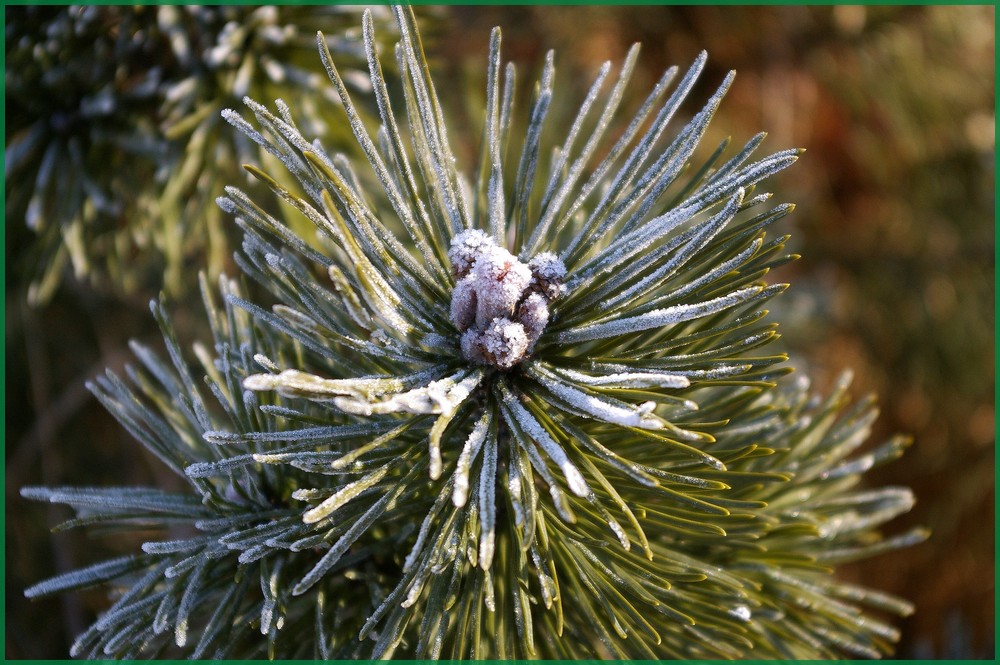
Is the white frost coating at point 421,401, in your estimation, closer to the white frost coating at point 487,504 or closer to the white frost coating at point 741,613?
the white frost coating at point 487,504

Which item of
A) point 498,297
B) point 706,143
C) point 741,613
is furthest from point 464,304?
point 706,143

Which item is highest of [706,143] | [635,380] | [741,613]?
[706,143]

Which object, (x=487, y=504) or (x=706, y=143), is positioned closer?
(x=487, y=504)

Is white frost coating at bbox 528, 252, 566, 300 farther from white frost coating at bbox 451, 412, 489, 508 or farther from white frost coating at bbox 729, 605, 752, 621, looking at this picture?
white frost coating at bbox 729, 605, 752, 621

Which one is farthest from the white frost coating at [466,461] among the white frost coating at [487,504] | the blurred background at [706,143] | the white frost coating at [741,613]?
the blurred background at [706,143]

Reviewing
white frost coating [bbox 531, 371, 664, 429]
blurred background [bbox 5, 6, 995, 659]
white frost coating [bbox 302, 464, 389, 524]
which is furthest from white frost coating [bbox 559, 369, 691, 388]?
blurred background [bbox 5, 6, 995, 659]

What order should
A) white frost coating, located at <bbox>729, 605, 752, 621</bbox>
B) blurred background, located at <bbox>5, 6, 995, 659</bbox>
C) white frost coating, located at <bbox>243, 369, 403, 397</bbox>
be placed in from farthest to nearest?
blurred background, located at <bbox>5, 6, 995, 659</bbox> < white frost coating, located at <bbox>729, 605, 752, 621</bbox> < white frost coating, located at <bbox>243, 369, 403, 397</bbox>

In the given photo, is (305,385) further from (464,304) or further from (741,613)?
(741,613)

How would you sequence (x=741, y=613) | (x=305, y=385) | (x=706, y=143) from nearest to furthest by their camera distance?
(x=305, y=385) < (x=741, y=613) < (x=706, y=143)
